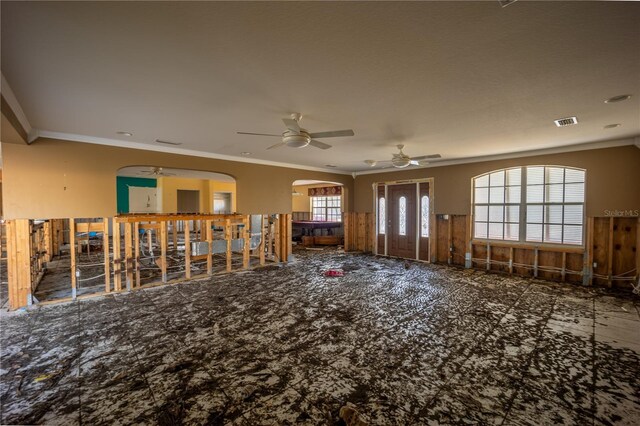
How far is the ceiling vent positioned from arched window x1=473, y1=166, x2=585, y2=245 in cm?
233

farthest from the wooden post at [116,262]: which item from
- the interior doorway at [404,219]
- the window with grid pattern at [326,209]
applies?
the window with grid pattern at [326,209]

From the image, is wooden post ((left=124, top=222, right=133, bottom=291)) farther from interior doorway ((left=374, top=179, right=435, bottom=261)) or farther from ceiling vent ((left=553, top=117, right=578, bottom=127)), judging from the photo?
ceiling vent ((left=553, top=117, right=578, bottom=127))

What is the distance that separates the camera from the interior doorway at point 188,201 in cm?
1515

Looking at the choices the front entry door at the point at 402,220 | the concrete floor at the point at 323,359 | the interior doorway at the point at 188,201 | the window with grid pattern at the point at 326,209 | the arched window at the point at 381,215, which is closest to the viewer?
the concrete floor at the point at 323,359

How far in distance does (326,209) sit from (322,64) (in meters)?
12.2

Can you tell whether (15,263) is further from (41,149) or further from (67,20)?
(67,20)

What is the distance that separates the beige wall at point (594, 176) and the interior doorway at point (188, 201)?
12.6m

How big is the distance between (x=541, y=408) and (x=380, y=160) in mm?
5801

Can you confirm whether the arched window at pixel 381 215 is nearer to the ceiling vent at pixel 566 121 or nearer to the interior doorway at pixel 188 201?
the ceiling vent at pixel 566 121

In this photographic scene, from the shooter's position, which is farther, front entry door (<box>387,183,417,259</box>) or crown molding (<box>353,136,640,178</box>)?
front entry door (<box>387,183,417,259</box>)

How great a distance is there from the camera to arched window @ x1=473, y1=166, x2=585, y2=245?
5.84 metres

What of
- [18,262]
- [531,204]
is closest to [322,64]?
[18,262]

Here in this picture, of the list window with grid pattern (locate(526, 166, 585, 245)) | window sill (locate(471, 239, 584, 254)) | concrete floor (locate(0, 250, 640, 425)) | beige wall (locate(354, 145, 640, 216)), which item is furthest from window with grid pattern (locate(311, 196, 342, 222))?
concrete floor (locate(0, 250, 640, 425))

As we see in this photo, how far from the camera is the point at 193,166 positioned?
618 cm
